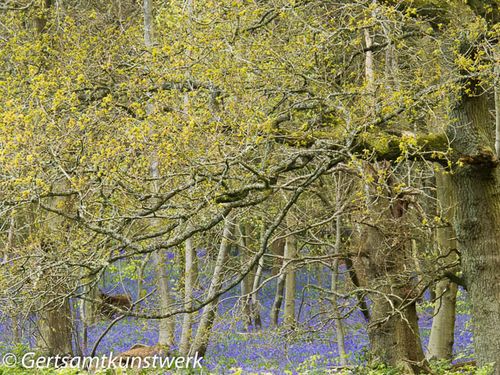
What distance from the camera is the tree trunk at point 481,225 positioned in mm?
10469

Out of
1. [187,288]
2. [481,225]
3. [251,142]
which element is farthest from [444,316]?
[251,142]

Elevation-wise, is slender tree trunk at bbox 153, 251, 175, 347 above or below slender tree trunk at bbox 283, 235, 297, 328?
below

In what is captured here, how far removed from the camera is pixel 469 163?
10352mm

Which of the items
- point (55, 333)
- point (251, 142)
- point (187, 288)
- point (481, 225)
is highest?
point (251, 142)

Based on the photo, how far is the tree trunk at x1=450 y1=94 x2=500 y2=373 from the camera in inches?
412

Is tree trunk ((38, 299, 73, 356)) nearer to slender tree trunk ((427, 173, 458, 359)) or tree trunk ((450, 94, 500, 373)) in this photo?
slender tree trunk ((427, 173, 458, 359))

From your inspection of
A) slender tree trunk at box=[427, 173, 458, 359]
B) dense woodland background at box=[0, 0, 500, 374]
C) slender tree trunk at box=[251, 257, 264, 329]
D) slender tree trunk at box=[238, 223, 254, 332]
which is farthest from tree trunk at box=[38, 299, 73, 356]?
slender tree trunk at box=[427, 173, 458, 359]

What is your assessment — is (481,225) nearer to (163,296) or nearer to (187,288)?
(187,288)

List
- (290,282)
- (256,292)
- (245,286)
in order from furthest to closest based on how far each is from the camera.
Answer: (245,286)
(290,282)
(256,292)

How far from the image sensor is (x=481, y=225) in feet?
34.7

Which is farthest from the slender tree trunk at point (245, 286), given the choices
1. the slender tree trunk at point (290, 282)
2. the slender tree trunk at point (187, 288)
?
the slender tree trunk at point (290, 282)

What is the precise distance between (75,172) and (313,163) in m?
3.91

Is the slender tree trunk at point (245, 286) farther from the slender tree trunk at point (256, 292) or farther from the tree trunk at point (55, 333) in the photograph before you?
the tree trunk at point (55, 333)

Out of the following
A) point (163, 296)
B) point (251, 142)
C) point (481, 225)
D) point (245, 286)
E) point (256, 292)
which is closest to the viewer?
point (251, 142)
